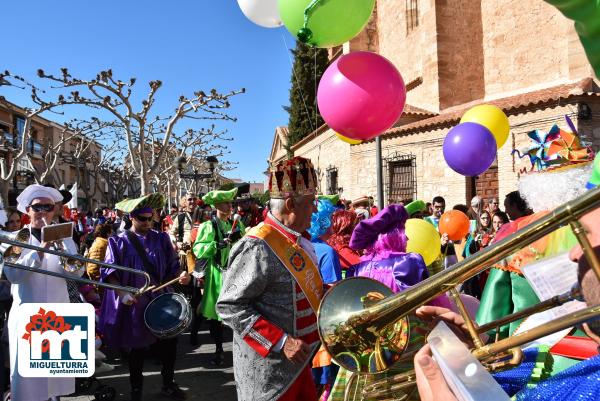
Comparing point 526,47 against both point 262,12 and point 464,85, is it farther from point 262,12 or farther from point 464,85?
point 262,12

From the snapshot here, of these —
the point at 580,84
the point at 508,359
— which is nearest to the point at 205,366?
the point at 508,359

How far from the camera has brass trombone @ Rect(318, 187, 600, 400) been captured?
954 millimetres

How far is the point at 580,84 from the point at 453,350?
1272cm

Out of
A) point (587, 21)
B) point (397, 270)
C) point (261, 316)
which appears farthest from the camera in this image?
point (397, 270)

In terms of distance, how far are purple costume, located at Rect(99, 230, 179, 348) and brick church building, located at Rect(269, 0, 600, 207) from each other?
1077 centimetres

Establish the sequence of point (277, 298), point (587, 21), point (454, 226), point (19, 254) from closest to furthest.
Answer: point (587, 21), point (277, 298), point (19, 254), point (454, 226)

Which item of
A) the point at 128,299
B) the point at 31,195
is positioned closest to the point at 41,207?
the point at 31,195

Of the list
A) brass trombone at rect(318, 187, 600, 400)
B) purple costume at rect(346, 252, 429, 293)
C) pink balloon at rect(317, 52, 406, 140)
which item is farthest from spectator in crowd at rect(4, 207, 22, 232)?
brass trombone at rect(318, 187, 600, 400)

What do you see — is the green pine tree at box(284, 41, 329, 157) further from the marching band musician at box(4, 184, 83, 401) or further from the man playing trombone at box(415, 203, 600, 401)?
the man playing trombone at box(415, 203, 600, 401)

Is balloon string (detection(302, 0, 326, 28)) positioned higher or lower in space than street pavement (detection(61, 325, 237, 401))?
higher

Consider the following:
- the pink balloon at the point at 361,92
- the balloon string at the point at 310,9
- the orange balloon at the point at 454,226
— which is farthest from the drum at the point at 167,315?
the orange balloon at the point at 454,226

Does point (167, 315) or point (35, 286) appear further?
point (167, 315)

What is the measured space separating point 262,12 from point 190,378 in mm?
4124

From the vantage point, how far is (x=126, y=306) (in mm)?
4262
